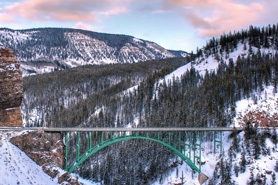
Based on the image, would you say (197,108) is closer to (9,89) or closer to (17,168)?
(9,89)

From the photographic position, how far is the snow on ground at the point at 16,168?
106 ft

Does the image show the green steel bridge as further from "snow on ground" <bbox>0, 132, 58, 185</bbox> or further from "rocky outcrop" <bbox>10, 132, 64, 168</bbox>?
"snow on ground" <bbox>0, 132, 58, 185</bbox>

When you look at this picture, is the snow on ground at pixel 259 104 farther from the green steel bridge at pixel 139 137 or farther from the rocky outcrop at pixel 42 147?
the rocky outcrop at pixel 42 147

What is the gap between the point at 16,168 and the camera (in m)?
34.4

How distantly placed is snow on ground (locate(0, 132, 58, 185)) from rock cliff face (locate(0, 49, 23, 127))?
540cm

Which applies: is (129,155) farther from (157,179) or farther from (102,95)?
(102,95)

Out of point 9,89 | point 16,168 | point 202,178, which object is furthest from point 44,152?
point 202,178

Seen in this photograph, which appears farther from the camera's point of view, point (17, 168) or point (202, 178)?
point (202, 178)

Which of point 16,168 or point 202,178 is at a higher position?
point 16,168

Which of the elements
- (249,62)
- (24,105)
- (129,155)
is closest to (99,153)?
(129,155)

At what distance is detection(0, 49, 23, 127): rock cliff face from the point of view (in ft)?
141

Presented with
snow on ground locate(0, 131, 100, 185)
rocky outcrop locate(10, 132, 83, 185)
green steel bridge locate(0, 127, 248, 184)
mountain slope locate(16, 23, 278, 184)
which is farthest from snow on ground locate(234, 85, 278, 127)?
snow on ground locate(0, 131, 100, 185)

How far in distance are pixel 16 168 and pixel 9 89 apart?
14.0 m

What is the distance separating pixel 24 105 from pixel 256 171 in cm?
14960
